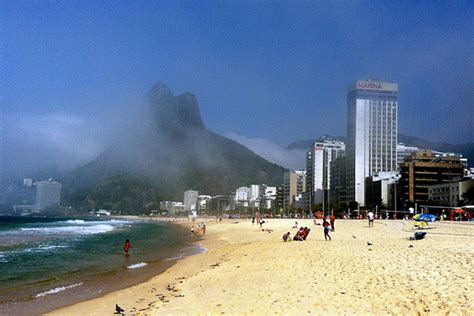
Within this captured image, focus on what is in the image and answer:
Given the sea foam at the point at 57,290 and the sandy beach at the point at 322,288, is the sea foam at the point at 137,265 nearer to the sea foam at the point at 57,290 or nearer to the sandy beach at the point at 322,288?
the sea foam at the point at 57,290

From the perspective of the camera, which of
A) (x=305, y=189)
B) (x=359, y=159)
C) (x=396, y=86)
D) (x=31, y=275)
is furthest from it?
(x=305, y=189)

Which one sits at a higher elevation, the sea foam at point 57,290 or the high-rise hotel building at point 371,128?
the high-rise hotel building at point 371,128

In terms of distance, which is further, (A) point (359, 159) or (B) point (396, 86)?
(B) point (396, 86)

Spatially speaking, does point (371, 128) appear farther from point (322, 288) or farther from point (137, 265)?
point (322, 288)

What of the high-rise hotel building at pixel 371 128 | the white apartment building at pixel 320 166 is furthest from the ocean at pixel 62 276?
the white apartment building at pixel 320 166

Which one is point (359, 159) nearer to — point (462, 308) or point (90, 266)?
point (90, 266)

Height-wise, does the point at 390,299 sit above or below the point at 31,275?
above

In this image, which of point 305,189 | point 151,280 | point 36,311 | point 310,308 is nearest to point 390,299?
point 310,308

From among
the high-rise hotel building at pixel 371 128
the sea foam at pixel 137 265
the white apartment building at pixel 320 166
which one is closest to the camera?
the sea foam at pixel 137 265

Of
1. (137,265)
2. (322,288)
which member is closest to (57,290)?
(137,265)
